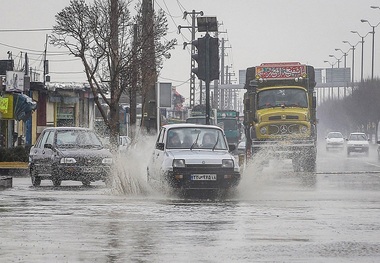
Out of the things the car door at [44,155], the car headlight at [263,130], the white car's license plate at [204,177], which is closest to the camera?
the white car's license plate at [204,177]

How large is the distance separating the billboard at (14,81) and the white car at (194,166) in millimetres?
35730

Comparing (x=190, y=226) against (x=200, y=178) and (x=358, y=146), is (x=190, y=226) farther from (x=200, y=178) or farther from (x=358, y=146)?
(x=358, y=146)

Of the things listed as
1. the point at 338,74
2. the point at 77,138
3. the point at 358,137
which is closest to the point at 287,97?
the point at 77,138

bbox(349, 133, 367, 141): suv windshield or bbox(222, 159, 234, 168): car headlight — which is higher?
bbox(349, 133, 367, 141): suv windshield

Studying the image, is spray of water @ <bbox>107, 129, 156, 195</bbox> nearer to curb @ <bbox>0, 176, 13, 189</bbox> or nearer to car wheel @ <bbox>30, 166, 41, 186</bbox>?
car wheel @ <bbox>30, 166, 41, 186</bbox>

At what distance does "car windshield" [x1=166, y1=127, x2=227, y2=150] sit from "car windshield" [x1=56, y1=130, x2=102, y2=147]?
6063 millimetres

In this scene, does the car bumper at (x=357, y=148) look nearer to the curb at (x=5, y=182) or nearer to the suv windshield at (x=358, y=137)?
the suv windshield at (x=358, y=137)

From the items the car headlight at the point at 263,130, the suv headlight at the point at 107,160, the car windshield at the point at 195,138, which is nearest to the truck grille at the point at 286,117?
the car headlight at the point at 263,130

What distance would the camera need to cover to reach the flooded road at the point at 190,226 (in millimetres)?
12609

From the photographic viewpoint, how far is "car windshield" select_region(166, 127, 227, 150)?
974 inches

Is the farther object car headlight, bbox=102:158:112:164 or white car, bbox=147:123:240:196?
car headlight, bbox=102:158:112:164

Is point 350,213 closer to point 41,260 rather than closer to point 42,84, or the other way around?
point 41,260

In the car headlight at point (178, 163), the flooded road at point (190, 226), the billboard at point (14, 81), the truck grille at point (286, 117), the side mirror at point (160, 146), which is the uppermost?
the billboard at point (14, 81)

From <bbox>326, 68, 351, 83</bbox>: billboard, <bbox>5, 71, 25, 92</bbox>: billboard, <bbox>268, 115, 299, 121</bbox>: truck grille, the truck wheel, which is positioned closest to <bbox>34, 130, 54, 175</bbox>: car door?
the truck wheel
